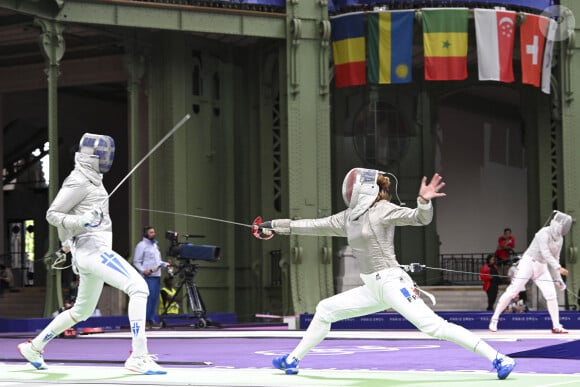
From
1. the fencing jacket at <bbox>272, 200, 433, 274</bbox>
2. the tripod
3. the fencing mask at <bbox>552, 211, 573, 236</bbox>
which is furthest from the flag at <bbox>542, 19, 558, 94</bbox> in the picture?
the fencing jacket at <bbox>272, 200, 433, 274</bbox>

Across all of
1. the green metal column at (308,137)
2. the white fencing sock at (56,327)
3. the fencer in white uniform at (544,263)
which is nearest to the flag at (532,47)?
the green metal column at (308,137)

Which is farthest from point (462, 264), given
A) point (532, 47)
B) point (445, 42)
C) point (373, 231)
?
point (373, 231)

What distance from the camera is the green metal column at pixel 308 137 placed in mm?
24922

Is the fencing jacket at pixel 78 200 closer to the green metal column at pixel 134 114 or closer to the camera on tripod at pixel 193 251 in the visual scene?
the camera on tripod at pixel 193 251

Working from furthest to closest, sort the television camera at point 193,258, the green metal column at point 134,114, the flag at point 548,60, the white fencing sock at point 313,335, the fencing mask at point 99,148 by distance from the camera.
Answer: the flag at point 548,60
the green metal column at point 134,114
the television camera at point 193,258
the fencing mask at point 99,148
the white fencing sock at point 313,335

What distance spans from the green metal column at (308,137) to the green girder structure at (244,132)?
1.0 inches

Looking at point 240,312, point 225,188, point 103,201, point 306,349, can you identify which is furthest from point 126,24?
point 306,349

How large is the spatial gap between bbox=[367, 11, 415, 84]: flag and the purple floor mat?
29.6 ft

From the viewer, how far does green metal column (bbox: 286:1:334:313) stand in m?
24.9

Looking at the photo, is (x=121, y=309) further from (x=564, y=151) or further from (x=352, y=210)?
(x=352, y=210)

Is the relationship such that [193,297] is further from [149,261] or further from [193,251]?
[149,261]

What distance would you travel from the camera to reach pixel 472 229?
33500 mm

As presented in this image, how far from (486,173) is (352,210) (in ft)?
79.7

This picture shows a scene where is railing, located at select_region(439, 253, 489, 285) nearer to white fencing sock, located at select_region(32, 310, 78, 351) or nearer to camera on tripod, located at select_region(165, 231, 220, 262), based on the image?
camera on tripod, located at select_region(165, 231, 220, 262)
